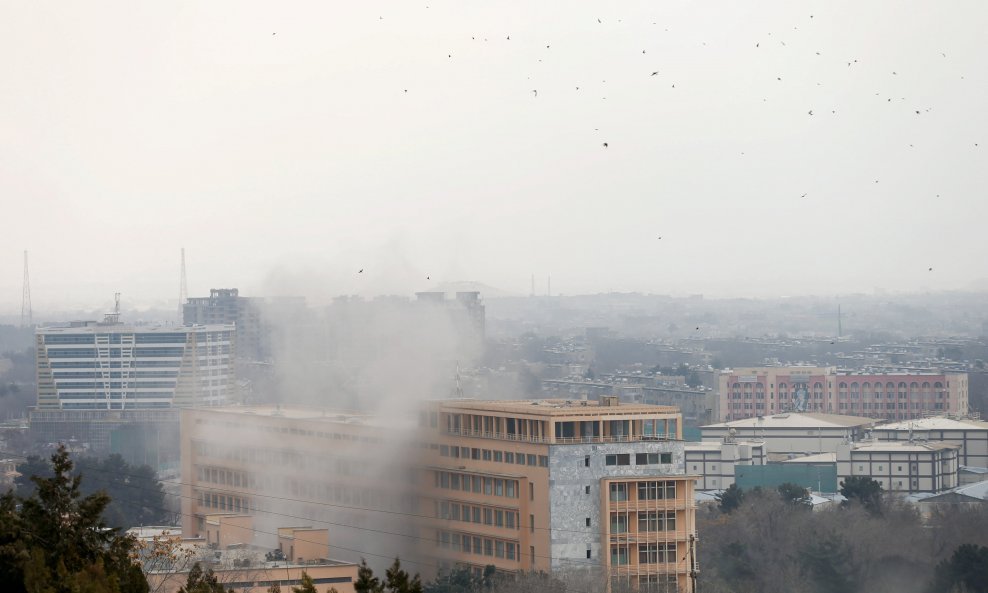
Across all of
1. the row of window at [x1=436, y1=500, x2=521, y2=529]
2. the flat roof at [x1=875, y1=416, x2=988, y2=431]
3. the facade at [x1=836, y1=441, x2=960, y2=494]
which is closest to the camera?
the row of window at [x1=436, y1=500, x2=521, y2=529]

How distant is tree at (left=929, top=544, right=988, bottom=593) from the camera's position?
131ft

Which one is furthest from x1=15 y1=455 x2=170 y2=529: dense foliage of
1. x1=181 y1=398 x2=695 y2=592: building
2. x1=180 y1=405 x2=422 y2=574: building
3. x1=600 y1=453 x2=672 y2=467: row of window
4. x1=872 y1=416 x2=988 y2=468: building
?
x1=872 y1=416 x2=988 y2=468: building

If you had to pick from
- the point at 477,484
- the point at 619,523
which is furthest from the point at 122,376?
the point at 619,523

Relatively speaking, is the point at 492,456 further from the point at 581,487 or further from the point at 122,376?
the point at 122,376

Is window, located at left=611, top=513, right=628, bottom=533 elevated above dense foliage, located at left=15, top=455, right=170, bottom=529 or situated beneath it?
elevated above

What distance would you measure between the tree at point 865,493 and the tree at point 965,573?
11.1 meters

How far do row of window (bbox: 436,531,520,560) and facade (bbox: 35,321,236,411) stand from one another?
58.4m

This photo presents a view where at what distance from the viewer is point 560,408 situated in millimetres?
39500

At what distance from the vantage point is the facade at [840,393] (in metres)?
99.8

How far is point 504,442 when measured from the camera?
129 feet

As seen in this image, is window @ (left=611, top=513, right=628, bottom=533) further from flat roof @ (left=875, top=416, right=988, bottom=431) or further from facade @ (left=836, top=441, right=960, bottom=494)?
flat roof @ (left=875, top=416, right=988, bottom=431)

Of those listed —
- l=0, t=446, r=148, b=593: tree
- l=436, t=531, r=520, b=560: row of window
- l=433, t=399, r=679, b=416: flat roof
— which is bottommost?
l=436, t=531, r=520, b=560: row of window

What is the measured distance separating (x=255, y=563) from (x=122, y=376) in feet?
223

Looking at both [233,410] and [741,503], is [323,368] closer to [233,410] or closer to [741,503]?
[233,410]
